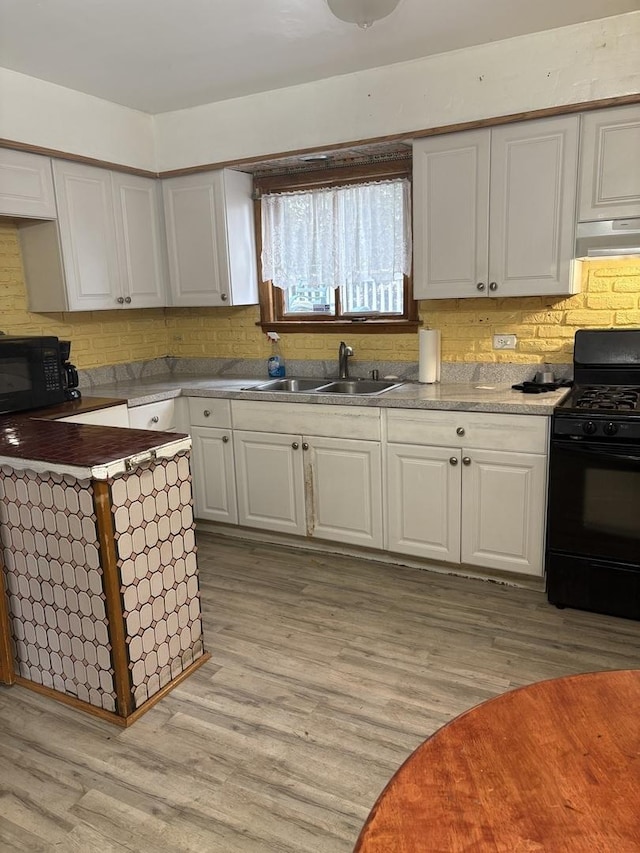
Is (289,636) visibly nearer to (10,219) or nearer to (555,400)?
(555,400)

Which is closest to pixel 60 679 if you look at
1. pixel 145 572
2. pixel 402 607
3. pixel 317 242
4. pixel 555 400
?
pixel 145 572

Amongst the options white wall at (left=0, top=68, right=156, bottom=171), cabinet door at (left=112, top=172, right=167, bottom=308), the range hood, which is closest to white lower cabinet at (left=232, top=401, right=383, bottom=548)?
cabinet door at (left=112, top=172, right=167, bottom=308)

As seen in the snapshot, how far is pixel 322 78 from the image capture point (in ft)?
11.2

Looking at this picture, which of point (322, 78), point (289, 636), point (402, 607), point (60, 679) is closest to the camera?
point (60, 679)

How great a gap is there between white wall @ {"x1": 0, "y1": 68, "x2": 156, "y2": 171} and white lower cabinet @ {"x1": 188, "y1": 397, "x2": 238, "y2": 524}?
5.03ft

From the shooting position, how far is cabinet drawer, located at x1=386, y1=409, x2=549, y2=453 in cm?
290

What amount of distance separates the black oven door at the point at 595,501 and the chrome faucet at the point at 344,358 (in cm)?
143

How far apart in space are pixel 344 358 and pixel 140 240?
149 cm

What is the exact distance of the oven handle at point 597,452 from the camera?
2.65 metres

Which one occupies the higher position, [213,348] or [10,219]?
[10,219]

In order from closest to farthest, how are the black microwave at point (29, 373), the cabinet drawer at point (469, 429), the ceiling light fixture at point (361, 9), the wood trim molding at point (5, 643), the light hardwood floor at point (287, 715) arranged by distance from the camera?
the light hardwood floor at point (287, 715) < the ceiling light fixture at point (361, 9) < the wood trim molding at point (5, 643) < the cabinet drawer at point (469, 429) < the black microwave at point (29, 373)

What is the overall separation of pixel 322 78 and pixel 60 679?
3154 millimetres

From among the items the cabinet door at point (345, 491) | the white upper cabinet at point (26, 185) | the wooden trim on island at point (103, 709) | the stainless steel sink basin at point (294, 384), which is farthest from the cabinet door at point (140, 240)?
the wooden trim on island at point (103, 709)

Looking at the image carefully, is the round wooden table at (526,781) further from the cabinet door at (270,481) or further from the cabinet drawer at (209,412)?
the cabinet drawer at (209,412)
